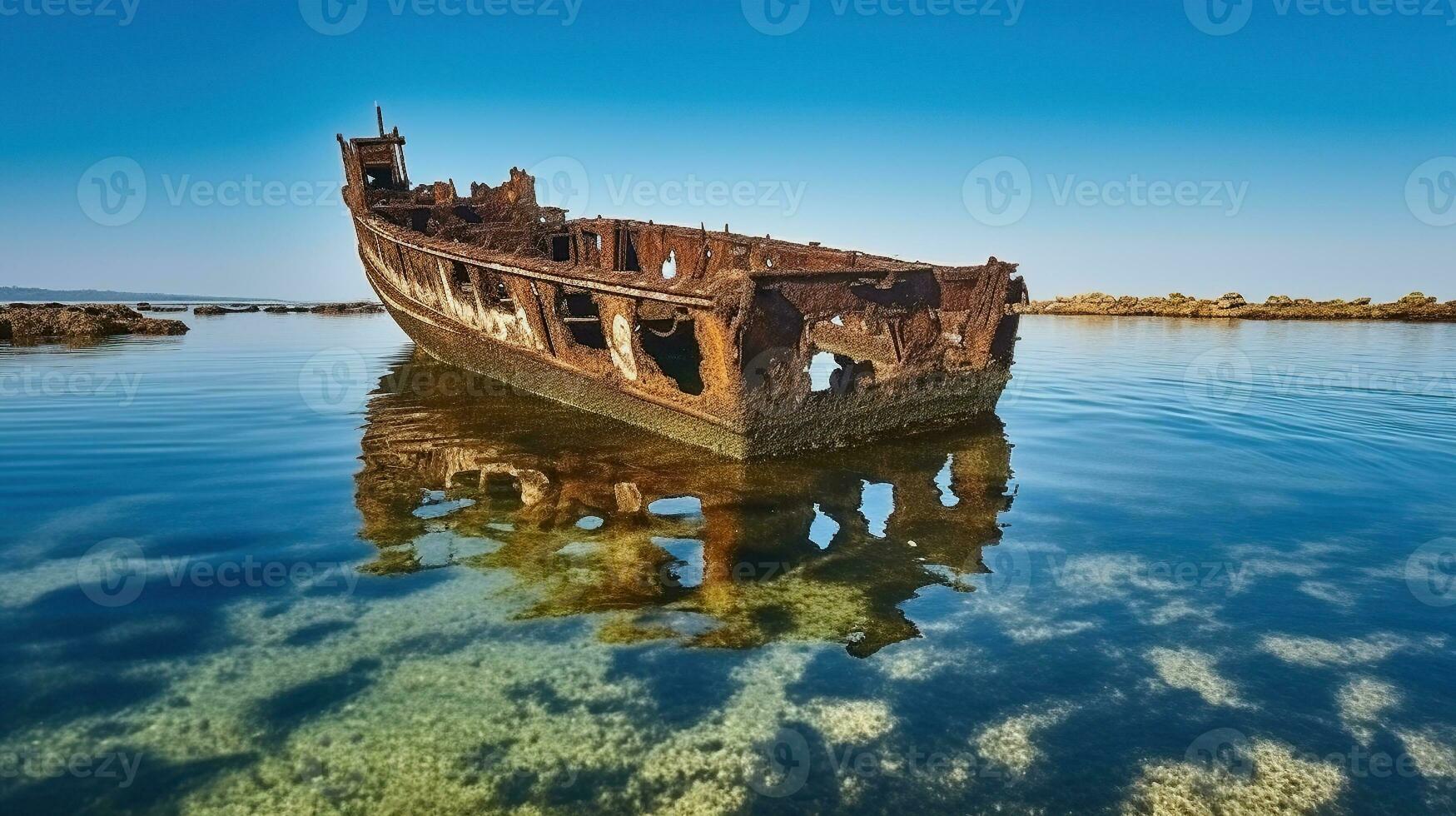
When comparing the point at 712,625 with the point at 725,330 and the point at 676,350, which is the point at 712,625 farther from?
the point at 676,350

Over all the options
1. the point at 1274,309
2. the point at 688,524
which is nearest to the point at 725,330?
the point at 688,524

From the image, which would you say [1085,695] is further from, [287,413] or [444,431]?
[287,413]

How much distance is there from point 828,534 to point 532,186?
39.1 feet

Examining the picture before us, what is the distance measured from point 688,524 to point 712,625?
1.52 metres

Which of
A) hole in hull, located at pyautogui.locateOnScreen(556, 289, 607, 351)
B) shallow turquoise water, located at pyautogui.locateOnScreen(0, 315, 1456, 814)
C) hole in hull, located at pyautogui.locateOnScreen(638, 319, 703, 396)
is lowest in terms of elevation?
shallow turquoise water, located at pyautogui.locateOnScreen(0, 315, 1456, 814)

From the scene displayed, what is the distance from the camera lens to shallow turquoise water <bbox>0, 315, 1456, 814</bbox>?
249cm

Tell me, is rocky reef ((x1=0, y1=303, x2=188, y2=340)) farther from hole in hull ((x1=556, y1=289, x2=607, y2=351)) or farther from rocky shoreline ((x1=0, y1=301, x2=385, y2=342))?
hole in hull ((x1=556, y1=289, x2=607, y2=351))

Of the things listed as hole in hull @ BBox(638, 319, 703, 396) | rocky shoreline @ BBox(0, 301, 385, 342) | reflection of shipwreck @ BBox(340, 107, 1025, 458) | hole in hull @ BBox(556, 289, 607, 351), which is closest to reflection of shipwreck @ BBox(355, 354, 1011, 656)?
reflection of shipwreck @ BBox(340, 107, 1025, 458)

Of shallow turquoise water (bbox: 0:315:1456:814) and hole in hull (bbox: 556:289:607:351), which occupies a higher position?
hole in hull (bbox: 556:289:607:351)

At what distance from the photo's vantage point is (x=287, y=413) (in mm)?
8906

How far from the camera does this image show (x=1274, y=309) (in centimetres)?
3728

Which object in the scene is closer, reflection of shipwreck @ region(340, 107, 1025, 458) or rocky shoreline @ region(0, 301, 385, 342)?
reflection of shipwreck @ region(340, 107, 1025, 458)

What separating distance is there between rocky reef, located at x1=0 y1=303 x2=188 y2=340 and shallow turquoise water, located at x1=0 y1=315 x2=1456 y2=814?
17.8 metres

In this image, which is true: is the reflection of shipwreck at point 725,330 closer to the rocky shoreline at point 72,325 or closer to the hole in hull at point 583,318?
the hole in hull at point 583,318
